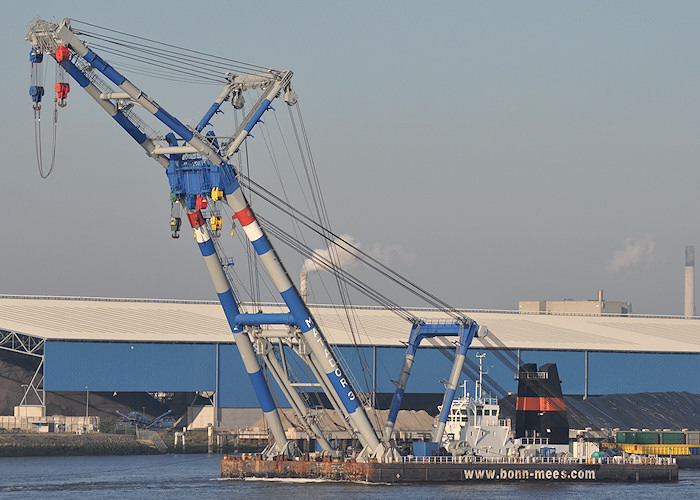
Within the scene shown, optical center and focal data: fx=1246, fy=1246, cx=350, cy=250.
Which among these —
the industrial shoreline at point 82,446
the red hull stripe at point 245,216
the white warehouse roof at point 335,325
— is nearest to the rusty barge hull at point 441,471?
the red hull stripe at point 245,216

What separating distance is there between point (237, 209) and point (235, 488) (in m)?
15.4

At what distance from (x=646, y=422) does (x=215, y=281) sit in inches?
2361

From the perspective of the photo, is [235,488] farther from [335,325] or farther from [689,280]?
[689,280]

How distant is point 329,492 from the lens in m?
65.8

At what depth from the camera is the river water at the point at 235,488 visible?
214 feet

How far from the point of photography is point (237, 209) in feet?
222

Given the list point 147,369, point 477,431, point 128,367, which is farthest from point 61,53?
point 147,369

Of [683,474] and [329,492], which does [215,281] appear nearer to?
[329,492]

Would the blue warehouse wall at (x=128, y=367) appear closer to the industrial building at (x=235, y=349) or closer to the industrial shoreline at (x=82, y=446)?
the industrial building at (x=235, y=349)

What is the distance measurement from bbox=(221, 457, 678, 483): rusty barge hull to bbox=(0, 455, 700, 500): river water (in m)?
0.53

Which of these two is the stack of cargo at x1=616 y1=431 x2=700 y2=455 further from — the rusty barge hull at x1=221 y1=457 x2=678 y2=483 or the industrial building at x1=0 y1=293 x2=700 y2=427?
the industrial building at x1=0 y1=293 x2=700 y2=427

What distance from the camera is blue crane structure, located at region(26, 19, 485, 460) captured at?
64.1 meters

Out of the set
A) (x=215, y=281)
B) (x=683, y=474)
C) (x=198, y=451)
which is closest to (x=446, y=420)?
(x=215, y=281)

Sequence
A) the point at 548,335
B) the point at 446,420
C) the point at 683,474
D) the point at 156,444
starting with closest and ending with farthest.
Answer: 1. the point at 446,420
2. the point at 683,474
3. the point at 156,444
4. the point at 548,335
